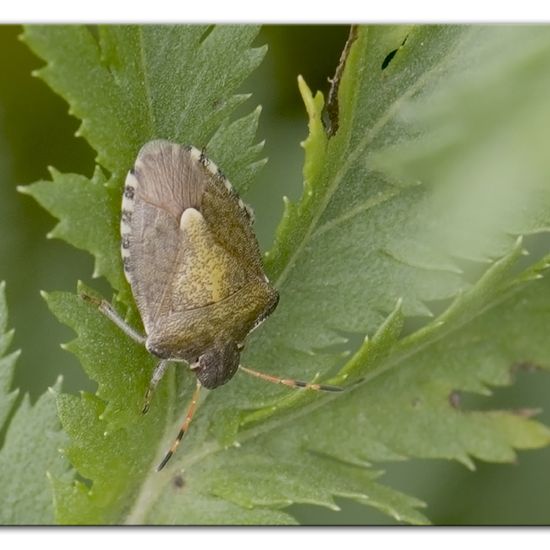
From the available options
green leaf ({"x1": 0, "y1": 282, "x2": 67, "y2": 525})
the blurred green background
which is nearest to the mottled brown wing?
the blurred green background

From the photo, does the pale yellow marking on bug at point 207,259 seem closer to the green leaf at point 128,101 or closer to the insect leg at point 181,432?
the green leaf at point 128,101

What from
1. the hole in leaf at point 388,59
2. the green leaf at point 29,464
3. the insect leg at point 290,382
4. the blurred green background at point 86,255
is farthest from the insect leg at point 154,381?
the hole in leaf at point 388,59

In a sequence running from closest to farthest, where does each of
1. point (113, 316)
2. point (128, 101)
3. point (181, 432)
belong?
point (128, 101), point (113, 316), point (181, 432)

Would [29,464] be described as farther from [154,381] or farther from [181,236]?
[181,236]

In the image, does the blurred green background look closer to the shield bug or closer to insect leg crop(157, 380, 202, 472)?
the shield bug

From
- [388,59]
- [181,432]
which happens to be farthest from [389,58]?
[181,432]

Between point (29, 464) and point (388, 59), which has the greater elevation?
point (388, 59)
